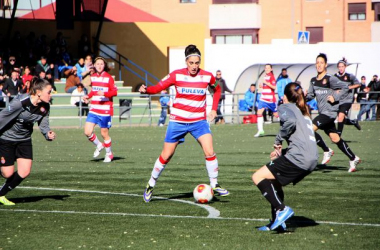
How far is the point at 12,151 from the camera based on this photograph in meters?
10.4

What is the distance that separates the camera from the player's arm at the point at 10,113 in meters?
10.0

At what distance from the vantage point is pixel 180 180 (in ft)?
43.9

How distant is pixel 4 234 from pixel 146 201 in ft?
8.97

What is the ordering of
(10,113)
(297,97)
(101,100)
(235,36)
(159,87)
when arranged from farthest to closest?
1. (235,36)
2. (101,100)
3. (159,87)
4. (10,113)
5. (297,97)

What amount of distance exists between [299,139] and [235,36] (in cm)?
4958

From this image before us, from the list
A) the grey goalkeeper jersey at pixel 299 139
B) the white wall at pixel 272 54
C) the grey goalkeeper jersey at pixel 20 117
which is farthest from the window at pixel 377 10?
the grey goalkeeper jersey at pixel 299 139

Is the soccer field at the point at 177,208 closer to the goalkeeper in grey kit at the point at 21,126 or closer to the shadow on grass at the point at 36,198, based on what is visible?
the shadow on grass at the point at 36,198

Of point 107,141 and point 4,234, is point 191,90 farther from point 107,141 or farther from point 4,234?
point 107,141

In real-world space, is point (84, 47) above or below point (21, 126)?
above

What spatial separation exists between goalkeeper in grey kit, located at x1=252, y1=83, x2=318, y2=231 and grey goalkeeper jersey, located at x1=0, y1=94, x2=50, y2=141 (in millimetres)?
3400

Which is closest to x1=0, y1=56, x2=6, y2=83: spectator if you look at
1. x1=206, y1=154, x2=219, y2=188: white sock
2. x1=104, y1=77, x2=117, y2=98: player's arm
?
x1=104, y1=77, x2=117, y2=98: player's arm

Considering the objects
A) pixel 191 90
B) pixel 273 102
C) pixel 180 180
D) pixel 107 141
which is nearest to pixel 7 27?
pixel 273 102

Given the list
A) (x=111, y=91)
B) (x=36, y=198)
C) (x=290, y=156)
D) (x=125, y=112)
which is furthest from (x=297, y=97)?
(x=125, y=112)

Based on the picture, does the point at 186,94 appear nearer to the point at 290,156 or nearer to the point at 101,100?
the point at 290,156
